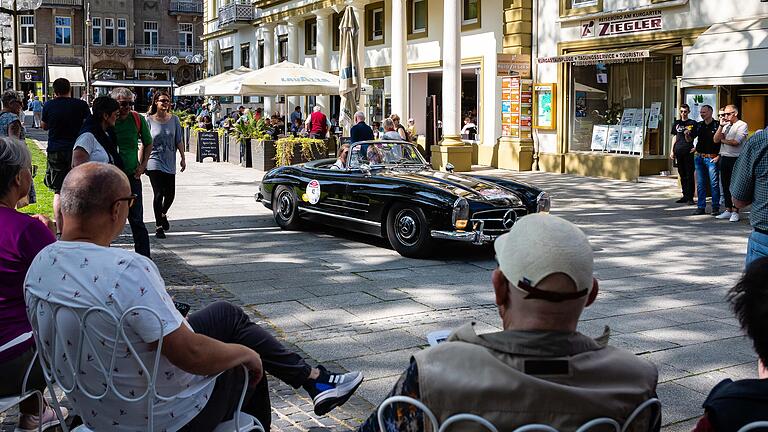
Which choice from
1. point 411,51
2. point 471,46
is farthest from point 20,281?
point 411,51

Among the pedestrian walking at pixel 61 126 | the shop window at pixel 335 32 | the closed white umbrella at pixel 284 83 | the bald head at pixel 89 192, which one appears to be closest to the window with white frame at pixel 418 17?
the shop window at pixel 335 32

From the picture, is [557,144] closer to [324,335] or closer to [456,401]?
[324,335]

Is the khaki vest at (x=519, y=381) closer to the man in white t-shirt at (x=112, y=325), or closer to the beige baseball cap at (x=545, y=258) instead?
the beige baseball cap at (x=545, y=258)

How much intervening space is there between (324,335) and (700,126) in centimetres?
944

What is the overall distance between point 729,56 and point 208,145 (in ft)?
48.3

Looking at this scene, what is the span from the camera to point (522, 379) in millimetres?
2188

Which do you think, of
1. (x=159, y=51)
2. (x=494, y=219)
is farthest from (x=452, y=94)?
(x=159, y=51)

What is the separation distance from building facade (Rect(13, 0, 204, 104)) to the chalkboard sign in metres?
42.3

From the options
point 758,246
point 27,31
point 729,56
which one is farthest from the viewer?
point 27,31

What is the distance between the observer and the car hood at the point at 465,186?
31.5ft

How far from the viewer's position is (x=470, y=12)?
80.5 ft

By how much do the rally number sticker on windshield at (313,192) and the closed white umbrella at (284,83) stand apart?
32.3ft

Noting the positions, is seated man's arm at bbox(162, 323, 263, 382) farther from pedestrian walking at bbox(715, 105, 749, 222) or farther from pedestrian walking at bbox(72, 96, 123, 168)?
pedestrian walking at bbox(715, 105, 749, 222)

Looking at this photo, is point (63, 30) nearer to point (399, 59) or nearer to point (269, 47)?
point (269, 47)
